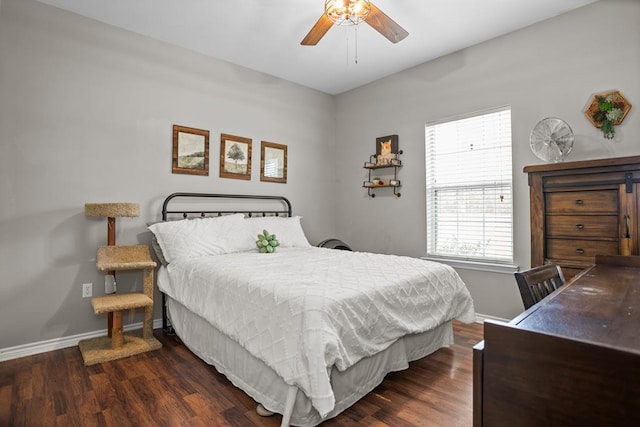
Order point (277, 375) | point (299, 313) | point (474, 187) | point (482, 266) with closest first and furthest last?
point (299, 313) < point (277, 375) < point (482, 266) < point (474, 187)

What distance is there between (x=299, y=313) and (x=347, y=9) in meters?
1.92

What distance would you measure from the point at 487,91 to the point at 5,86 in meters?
4.17

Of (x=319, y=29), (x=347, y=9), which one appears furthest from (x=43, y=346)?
(x=347, y=9)

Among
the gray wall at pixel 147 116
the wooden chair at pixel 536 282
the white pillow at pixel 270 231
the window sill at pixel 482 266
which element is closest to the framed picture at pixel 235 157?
the gray wall at pixel 147 116

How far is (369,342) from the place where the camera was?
6.07 feet

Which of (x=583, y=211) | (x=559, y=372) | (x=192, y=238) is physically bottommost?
(x=559, y=372)

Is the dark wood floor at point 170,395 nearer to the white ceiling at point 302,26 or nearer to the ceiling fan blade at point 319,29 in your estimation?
the ceiling fan blade at point 319,29

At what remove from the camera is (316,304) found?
166 cm

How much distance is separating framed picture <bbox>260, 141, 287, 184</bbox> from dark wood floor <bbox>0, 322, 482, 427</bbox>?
2276 millimetres

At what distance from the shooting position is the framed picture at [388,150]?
4.07 meters

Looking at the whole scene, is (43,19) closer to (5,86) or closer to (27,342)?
(5,86)

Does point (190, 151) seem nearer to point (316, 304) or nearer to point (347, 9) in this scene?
point (347, 9)

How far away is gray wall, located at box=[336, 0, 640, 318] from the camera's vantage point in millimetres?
2664

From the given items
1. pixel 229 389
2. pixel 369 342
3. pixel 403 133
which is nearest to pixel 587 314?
pixel 369 342
